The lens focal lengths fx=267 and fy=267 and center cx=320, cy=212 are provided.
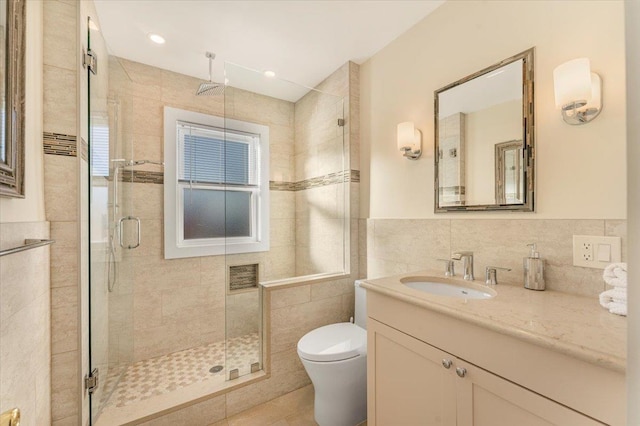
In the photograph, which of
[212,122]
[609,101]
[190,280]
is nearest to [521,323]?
[609,101]

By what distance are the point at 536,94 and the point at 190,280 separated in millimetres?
2682

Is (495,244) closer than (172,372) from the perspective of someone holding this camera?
Yes

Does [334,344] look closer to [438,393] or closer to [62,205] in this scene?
[438,393]

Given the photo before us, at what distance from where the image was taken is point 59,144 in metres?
1.26

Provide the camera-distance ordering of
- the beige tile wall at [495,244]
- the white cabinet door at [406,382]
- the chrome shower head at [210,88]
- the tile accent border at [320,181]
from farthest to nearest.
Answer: the chrome shower head at [210,88] → the tile accent border at [320,181] → the beige tile wall at [495,244] → the white cabinet door at [406,382]

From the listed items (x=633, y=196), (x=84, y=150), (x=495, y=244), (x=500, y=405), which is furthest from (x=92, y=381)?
(x=495, y=244)

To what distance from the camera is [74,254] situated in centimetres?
129

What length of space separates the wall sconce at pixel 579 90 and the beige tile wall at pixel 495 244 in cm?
43

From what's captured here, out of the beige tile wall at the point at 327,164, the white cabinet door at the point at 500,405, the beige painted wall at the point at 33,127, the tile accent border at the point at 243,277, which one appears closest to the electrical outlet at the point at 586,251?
the white cabinet door at the point at 500,405

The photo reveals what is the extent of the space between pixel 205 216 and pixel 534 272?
238 cm

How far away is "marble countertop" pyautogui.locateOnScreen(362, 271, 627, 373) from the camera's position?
66 cm

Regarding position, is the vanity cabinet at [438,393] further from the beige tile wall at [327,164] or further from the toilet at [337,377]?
the beige tile wall at [327,164]

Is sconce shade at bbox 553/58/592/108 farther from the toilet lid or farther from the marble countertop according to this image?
the toilet lid

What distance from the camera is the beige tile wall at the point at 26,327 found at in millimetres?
858
